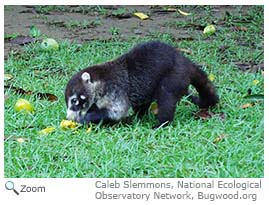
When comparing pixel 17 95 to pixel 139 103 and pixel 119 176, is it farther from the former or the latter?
pixel 119 176

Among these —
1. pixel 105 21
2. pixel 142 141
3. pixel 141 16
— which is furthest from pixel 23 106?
pixel 141 16

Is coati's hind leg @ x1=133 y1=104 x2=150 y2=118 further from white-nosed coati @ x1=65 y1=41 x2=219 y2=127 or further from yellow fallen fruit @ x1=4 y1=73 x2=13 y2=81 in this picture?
yellow fallen fruit @ x1=4 y1=73 x2=13 y2=81

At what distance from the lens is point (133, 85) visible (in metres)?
6.38

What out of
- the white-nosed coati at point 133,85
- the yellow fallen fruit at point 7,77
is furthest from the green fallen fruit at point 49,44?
the white-nosed coati at point 133,85

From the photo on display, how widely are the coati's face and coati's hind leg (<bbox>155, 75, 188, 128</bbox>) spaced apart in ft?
2.03

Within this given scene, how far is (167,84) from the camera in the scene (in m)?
6.26

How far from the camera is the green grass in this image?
16.8 feet

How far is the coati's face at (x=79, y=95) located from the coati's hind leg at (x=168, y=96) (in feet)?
2.03

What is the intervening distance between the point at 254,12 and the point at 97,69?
4201 mm

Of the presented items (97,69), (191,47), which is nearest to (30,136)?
(97,69)

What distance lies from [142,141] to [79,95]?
881 millimetres

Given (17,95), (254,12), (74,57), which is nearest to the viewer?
(17,95)

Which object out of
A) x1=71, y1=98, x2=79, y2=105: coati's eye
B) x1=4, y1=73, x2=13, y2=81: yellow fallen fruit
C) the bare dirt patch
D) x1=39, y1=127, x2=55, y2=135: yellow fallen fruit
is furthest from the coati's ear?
the bare dirt patch

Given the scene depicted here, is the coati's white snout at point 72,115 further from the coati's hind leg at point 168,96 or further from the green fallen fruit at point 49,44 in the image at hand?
the green fallen fruit at point 49,44
